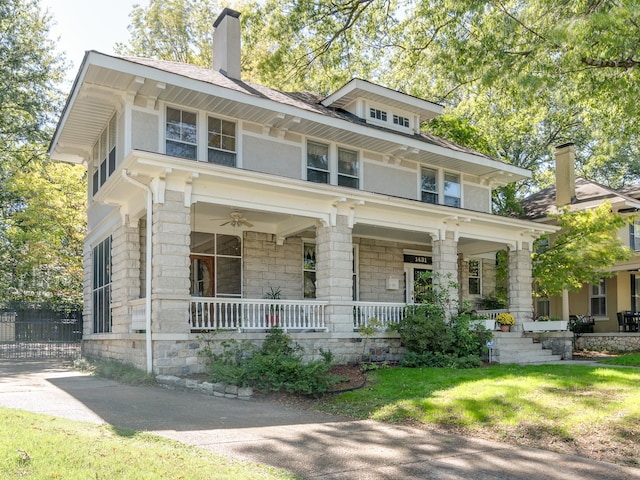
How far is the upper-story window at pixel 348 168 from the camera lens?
16297 mm

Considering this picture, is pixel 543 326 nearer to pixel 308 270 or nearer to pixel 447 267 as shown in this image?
pixel 447 267

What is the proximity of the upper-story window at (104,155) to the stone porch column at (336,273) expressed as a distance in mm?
5630

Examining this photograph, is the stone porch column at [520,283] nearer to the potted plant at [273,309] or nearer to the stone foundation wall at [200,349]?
the stone foundation wall at [200,349]

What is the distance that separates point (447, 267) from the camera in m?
16.0

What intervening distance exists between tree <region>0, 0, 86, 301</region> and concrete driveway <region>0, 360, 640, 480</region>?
15.2 m

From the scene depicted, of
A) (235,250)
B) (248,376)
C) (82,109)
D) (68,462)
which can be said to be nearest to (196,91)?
(82,109)

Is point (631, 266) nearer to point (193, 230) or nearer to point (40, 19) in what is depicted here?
point (193, 230)

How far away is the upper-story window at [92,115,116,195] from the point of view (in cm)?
1488

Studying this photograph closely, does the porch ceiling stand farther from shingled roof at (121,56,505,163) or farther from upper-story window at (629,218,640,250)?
A: upper-story window at (629,218,640,250)

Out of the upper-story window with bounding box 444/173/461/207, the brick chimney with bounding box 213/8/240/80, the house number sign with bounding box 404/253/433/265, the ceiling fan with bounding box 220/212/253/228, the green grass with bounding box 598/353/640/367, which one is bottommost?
the green grass with bounding box 598/353/640/367

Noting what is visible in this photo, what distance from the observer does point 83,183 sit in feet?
82.0

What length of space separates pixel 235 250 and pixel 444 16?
7.85m

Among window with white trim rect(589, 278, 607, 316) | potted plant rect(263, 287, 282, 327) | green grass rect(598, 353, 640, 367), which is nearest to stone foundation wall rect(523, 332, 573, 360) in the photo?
green grass rect(598, 353, 640, 367)

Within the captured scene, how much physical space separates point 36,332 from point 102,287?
17.3 feet
